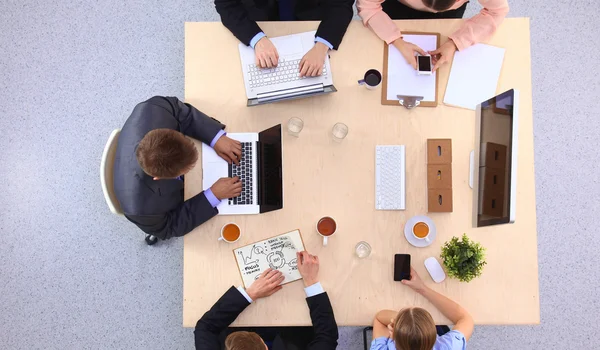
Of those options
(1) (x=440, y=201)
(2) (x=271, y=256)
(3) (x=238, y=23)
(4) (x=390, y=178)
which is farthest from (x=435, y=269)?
(3) (x=238, y=23)

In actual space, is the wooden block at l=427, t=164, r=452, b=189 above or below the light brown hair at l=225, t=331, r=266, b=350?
above

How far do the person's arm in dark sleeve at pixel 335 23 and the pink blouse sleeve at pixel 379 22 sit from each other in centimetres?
7

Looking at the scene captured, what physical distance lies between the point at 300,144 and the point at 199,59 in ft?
1.73

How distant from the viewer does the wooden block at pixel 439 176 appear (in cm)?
172

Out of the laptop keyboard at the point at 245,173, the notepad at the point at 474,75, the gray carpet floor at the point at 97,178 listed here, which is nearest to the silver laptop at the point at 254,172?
the laptop keyboard at the point at 245,173

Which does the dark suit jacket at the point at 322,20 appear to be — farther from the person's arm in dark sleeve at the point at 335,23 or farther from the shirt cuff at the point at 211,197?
the shirt cuff at the point at 211,197

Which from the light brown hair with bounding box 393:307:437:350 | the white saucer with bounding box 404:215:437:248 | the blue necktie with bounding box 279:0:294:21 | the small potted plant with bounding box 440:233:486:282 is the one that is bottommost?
the light brown hair with bounding box 393:307:437:350

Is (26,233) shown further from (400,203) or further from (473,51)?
(473,51)

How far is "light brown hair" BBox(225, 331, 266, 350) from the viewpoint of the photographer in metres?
1.54

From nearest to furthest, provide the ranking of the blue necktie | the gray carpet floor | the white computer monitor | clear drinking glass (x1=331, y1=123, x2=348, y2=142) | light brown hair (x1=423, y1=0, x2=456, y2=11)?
1. the white computer monitor
2. light brown hair (x1=423, y1=0, x2=456, y2=11)
3. clear drinking glass (x1=331, y1=123, x2=348, y2=142)
4. the blue necktie
5. the gray carpet floor

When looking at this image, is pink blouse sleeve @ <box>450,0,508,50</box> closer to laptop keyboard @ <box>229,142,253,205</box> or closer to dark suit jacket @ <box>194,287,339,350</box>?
laptop keyboard @ <box>229,142,253,205</box>

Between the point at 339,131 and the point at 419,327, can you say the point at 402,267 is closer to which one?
the point at 419,327

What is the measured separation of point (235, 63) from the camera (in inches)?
71.3

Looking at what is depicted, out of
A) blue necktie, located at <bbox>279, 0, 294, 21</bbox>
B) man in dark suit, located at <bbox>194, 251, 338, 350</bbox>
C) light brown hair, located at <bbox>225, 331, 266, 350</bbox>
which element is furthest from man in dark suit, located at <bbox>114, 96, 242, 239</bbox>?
blue necktie, located at <bbox>279, 0, 294, 21</bbox>
